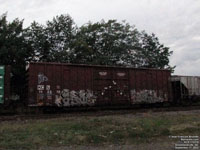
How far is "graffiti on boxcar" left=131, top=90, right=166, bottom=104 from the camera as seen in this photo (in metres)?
18.5

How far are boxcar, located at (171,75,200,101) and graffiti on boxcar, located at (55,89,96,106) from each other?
8630mm

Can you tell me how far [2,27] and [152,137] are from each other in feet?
73.7

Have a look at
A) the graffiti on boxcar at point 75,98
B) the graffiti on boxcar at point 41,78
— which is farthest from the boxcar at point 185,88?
the graffiti on boxcar at point 41,78

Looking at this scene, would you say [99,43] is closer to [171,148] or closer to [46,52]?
[46,52]

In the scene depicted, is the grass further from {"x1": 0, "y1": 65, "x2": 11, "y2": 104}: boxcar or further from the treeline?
the treeline

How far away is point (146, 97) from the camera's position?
1909 centimetres

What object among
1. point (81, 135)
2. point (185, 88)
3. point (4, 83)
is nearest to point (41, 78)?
point (4, 83)

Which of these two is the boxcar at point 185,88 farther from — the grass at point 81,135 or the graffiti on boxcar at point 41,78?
the grass at point 81,135

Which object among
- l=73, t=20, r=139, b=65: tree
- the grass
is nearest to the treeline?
l=73, t=20, r=139, b=65: tree

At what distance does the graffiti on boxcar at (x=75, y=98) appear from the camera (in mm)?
15699

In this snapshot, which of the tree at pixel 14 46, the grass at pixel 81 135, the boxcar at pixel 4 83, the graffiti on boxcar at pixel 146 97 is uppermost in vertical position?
the tree at pixel 14 46

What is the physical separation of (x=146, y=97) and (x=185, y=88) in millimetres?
4545

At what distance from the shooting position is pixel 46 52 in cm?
2950

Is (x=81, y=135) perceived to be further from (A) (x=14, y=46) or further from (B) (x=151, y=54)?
(B) (x=151, y=54)
